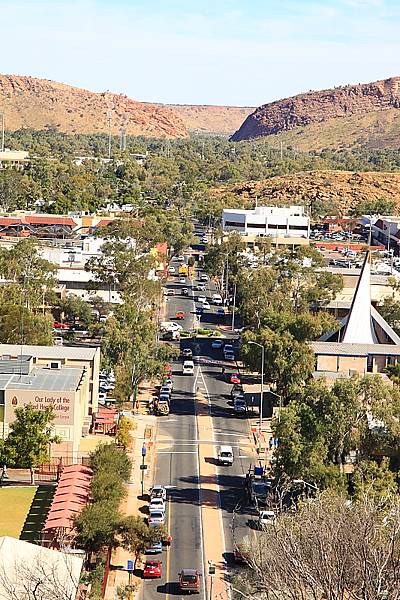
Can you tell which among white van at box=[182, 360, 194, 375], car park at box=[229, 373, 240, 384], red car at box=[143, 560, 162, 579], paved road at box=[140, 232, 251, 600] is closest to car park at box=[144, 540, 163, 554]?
paved road at box=[140, 232, 251, 600]

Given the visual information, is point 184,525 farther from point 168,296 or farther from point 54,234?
point 54,234

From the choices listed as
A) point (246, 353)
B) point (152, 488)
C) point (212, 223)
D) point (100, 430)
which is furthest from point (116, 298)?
point (212, 223)

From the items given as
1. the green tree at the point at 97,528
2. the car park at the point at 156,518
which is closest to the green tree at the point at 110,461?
the car park at the point at 156,518

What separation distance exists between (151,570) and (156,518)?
543 centimetres

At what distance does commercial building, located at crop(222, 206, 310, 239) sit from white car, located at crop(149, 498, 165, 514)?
295 feet

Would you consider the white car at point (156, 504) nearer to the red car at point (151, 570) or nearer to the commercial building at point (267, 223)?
the red car at point (151, 570)

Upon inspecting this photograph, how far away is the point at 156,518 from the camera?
44.9 metres

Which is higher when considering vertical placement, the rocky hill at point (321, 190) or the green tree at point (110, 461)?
the rocky hill at point (321, 190)

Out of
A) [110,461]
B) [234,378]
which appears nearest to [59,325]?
[234,378]

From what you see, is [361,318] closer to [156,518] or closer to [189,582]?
[156,518]

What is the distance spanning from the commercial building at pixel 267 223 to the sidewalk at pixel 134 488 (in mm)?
76151

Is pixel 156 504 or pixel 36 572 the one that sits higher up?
pixel 36 572

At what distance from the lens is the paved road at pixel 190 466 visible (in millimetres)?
41156

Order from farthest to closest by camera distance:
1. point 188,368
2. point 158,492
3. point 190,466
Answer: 1. point 188,368
2. point 190,466
3. point 158,492
